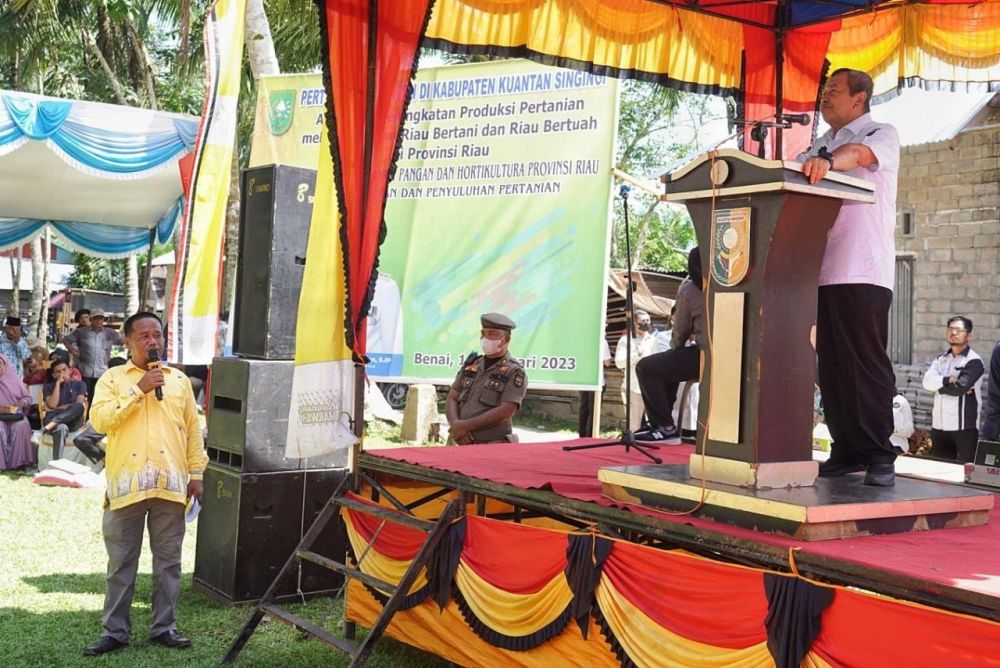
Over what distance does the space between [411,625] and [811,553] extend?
2413mm

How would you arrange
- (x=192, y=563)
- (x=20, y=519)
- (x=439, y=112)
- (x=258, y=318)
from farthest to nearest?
(x=439, y=112)
(x=20, y=519)
(x=192, y=563)
(x=258, y=318)

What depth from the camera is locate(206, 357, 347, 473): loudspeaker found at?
6035mm

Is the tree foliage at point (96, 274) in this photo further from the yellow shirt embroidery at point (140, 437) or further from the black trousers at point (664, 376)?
the black trousers at point (664, 376)

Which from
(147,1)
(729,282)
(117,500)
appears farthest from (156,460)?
(147,1)

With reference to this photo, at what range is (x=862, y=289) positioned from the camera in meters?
3.89

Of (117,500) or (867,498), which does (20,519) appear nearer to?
(117,500)

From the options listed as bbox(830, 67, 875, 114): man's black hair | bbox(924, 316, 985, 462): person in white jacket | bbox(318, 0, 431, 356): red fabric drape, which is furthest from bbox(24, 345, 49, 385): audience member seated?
bbox(830, 67, 875, 114): man's black hair

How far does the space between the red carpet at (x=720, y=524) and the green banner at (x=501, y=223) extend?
2688 millimetres

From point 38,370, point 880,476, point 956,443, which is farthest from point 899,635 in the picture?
point 38,370

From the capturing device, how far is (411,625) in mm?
4914

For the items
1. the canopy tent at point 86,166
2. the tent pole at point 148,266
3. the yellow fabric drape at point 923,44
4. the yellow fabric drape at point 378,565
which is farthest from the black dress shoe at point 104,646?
the tent pole at point 148,266

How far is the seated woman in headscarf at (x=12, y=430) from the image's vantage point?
10.8 metres

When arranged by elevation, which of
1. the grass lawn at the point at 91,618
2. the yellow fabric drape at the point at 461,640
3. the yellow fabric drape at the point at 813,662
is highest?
the yellow fabric drape at the point at 813,662

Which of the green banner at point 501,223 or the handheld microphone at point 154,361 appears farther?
the green banner at point 501,223
